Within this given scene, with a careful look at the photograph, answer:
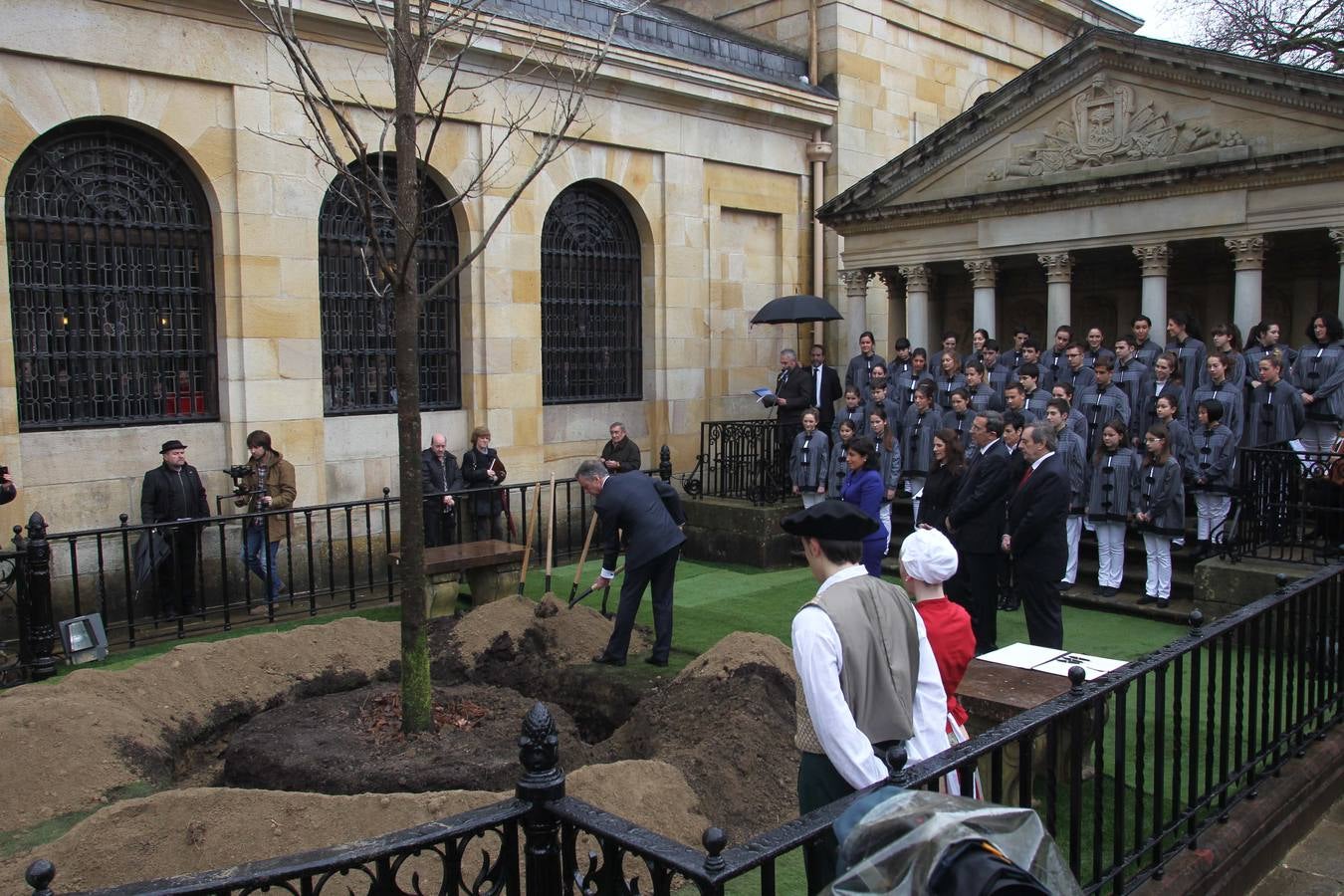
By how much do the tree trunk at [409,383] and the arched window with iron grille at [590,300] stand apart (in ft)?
28.6

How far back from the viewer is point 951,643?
4.52 m

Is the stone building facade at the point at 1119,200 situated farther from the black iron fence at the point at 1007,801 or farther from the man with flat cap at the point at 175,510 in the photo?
the man with flat cap at the point at 175,510

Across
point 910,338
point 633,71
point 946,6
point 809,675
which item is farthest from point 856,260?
point 809,675

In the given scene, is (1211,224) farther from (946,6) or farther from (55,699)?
(55,699)

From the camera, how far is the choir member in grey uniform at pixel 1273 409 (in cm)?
1087

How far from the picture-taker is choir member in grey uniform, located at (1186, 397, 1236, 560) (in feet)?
34.0

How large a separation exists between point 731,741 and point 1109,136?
1093 cm

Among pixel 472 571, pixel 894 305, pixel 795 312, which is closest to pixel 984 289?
pixel 894 305

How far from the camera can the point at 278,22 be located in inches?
229

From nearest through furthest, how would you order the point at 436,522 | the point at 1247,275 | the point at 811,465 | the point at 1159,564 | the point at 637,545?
1. the point at 637,545
2. the point at 1159,564
3. the point at 436,522
4. the point at 1247,275
5. the point at 811,465

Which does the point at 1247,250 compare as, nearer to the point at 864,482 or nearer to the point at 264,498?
the point at 864,482

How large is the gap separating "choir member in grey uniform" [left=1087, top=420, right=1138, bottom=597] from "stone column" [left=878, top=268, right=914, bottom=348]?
6.70 metres

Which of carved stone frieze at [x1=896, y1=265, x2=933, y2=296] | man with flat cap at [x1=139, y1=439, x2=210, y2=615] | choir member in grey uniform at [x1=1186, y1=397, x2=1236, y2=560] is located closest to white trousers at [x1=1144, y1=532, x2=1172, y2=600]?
choir member in grey uniform at [x1=1186, y1=397, x2=1236, y2=560]

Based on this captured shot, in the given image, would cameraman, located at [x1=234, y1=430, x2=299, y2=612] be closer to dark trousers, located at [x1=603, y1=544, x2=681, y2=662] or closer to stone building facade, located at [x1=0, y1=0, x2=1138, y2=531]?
stone building facade, located at [x1=0, y1=0, x2=1138, y2=531]
